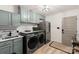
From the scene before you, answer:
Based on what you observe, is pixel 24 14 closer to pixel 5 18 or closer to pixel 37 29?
pixel 5 18

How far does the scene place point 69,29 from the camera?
3758 mm

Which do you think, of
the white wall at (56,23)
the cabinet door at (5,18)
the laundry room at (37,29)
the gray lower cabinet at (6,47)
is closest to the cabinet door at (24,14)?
the laundry room at (37,29)

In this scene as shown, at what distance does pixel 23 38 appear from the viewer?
2.38 m

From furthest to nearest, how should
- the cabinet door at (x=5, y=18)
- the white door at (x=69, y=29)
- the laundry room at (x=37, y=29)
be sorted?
the white door at (x=69, y=29), the laundry room at (x=37, y=29), the cabinet door at (x=5, y=18)

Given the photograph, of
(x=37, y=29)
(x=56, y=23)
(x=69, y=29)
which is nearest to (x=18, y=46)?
(x=37, y=29)

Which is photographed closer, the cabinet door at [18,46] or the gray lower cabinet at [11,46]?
the gray lower cabinet at [11,46]

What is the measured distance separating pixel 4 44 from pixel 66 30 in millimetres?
3200

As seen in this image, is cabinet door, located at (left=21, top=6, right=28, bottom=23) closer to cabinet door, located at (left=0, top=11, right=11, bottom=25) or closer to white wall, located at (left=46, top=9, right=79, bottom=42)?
cabinet door, located at (left=0, top=11, right=11, bottom=25)

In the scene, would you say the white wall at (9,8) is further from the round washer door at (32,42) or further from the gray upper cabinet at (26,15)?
the round washer door at (32,42)

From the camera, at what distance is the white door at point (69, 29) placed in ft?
11.6

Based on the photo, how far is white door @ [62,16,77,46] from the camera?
355 centimetres
